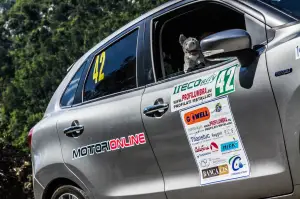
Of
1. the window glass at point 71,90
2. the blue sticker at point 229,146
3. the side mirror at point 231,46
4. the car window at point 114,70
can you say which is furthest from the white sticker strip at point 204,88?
the window glass at point 71,90

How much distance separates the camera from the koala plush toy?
14.0ft

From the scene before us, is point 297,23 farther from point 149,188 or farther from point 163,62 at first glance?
point 149,188

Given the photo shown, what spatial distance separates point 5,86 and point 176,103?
69532mm

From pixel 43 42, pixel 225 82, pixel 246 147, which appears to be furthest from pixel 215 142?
pixel 43 42

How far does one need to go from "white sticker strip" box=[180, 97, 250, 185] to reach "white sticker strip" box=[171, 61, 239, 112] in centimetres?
5

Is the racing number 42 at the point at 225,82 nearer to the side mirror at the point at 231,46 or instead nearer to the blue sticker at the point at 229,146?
the side mirror at the point at 231,46

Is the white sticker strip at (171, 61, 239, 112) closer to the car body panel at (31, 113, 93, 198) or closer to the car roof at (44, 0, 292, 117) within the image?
the car roof at (44, 0, 292, 117)

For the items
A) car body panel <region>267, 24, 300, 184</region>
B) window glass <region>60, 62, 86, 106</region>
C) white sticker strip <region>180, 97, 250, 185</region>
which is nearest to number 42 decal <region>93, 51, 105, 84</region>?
window glass <region>60, 62, 86, 106</region>

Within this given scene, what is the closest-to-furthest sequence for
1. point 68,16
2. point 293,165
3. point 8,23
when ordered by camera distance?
1. point 293,165
2. point 68,16
3. point 8,23

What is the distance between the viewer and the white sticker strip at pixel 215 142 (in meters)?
3.78

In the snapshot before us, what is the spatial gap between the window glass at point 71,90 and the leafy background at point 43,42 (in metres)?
51.8

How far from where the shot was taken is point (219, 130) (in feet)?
12.7

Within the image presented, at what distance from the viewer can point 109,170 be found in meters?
4.67

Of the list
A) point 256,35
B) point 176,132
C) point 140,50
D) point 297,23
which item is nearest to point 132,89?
point 140,50
